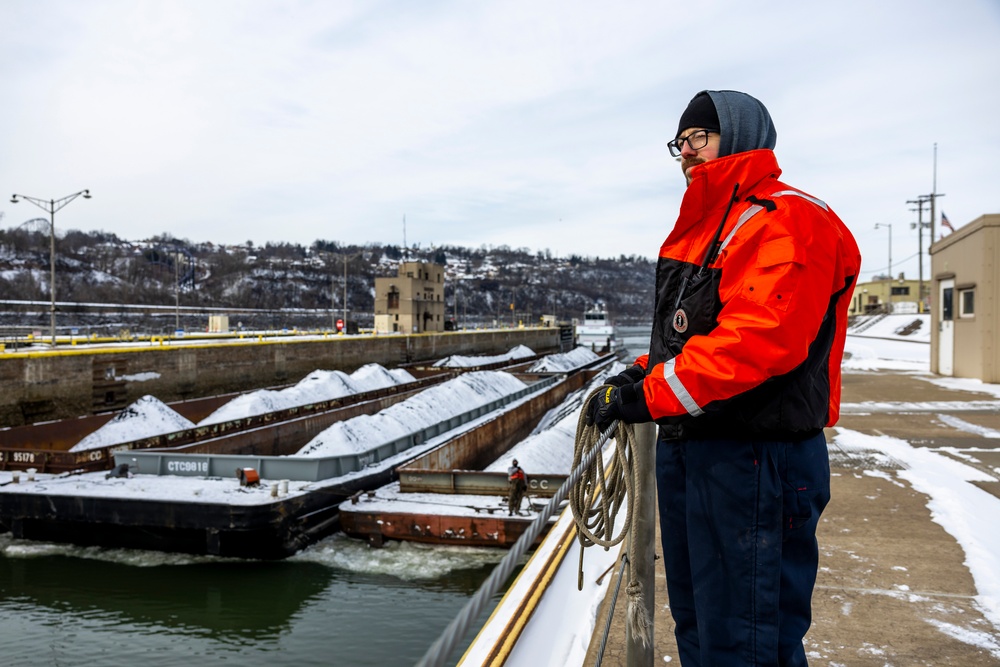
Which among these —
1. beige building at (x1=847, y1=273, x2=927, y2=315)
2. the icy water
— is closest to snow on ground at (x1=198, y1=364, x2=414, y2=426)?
the icy water

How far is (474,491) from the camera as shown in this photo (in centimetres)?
1219

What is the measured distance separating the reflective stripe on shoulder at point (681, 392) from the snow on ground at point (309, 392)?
18.3m

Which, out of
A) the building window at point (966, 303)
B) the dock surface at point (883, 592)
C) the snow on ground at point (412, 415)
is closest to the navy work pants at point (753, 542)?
the dock surface at point (883, 592)

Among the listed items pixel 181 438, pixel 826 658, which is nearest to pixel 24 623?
pixel 181 438

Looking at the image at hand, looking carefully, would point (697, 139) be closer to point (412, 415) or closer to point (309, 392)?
point (412, 415)

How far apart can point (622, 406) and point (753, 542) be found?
511 mm

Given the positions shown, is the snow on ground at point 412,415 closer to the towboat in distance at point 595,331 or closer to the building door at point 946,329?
the building door at point 946,329

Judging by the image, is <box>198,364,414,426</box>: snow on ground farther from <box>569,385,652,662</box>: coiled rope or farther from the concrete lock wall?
<box>569,385,652,662</box>: coiled rope

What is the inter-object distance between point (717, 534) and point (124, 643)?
32.0ft

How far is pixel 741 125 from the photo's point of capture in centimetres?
190

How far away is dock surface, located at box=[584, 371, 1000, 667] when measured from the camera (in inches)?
113

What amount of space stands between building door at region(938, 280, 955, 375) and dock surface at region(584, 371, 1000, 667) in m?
13.8

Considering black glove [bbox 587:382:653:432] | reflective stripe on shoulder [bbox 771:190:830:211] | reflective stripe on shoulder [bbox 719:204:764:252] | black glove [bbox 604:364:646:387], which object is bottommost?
black glove [bbox 587:382:653:432]

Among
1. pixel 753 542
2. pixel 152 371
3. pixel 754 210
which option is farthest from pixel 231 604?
pixel 152 371
